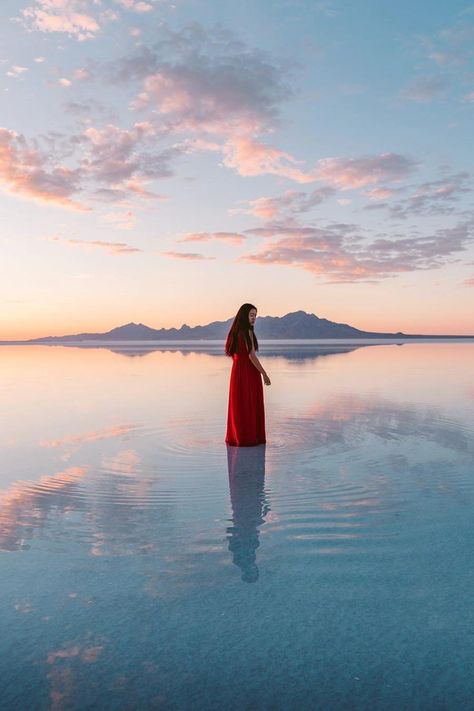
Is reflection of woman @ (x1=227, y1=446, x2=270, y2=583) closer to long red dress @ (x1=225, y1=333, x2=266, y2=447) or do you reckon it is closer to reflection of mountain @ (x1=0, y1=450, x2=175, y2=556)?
long red dress @ (x1=225, y1=333, x2=266, y2=447)

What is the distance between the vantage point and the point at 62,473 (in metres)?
8.14

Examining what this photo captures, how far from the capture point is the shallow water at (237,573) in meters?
3.18

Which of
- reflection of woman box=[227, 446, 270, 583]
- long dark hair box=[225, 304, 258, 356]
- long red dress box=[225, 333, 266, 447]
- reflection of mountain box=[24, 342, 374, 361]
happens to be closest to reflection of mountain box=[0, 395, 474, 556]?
reflection of woman box=[227, 446, 270, 583]

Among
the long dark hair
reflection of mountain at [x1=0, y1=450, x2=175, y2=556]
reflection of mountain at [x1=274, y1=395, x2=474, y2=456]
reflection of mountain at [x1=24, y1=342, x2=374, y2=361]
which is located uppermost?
the long dark hair

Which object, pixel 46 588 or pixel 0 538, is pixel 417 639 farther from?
pixel 0 538

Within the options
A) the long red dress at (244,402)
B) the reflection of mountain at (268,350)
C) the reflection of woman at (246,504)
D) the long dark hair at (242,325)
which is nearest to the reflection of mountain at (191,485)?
the reflection of woman at (246,504)

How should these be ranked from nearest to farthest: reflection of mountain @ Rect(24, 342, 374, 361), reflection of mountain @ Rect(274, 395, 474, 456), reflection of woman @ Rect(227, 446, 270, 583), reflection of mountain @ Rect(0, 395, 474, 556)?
reflection of woman @ Rect(227, 446, 270, 583)
reflection of mountain @ Rect(0, 395, 474, 556)
reflection of mountain @ Rect(274, 395, 474, 456)
reflection of mountain @ Rect(24, 342, 374, 361)

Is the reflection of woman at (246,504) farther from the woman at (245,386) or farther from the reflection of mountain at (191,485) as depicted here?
the woman at (245,386)

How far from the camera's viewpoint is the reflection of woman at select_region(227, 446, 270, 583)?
4877 millimetres

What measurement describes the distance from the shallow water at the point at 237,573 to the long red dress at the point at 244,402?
0.33 m

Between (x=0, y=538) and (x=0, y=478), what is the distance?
103 inches

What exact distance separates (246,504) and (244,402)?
358cm

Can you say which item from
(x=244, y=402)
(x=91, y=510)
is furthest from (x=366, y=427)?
(x=91, y=510)

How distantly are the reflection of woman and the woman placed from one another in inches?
12.9
